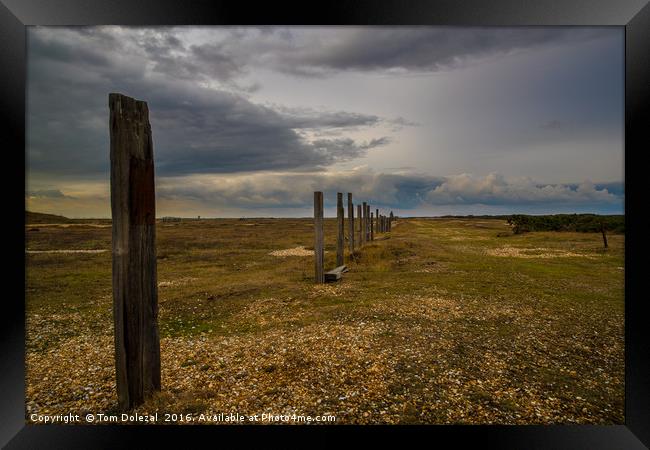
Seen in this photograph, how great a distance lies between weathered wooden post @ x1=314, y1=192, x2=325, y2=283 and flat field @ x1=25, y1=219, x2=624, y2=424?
2.12ft

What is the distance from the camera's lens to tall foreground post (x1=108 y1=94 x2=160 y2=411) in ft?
13.6

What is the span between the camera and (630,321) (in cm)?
411

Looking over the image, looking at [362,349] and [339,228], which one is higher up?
[339,228]

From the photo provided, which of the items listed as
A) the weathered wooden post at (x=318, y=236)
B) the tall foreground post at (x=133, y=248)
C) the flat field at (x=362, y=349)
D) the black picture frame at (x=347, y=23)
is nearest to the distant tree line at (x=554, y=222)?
the flat field at (x=362, y=349)

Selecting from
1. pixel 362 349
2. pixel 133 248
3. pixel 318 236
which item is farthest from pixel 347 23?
pixel 318 236

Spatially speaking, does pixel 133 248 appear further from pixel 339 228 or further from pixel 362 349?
pixel 339 228

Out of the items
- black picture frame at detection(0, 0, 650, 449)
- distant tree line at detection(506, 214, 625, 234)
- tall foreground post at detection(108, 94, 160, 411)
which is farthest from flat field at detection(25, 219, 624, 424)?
distant tree line at detection(506, 214, 625, 234)

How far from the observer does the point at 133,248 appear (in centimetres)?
426

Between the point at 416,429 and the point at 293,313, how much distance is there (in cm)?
647

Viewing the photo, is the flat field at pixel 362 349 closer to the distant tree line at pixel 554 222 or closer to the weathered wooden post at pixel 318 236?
the weathered wooden post at pixel 318 236

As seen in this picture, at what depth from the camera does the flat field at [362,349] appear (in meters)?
5.15

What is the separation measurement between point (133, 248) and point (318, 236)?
10.5m

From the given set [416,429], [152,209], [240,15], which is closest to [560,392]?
[416,429]

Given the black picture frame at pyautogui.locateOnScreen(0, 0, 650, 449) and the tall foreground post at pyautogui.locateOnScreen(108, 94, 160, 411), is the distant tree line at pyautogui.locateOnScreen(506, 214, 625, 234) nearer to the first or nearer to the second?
the black picture frame at pyautogui.locateOnScreen(0, 0, 650, 449)
